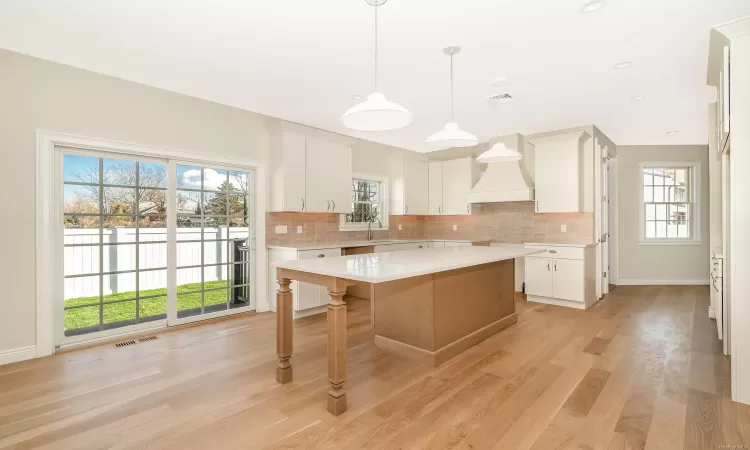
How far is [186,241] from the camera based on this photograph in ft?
13.5

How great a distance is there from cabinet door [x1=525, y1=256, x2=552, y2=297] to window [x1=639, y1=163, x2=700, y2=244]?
9.17 ft

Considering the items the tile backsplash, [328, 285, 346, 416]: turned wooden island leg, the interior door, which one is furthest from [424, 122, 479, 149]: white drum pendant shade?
the interior door

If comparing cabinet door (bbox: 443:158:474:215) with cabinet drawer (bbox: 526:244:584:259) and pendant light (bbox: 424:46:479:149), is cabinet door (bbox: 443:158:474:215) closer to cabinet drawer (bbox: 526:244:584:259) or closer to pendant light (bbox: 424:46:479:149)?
cabinet drawer (bbox: 526:244:584:259)

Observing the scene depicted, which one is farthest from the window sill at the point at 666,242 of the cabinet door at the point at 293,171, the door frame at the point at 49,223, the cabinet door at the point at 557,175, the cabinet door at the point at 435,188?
the door frame at the point at 49,223

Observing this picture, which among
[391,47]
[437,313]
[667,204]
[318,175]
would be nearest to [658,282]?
[667,204]

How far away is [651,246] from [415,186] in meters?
4.32

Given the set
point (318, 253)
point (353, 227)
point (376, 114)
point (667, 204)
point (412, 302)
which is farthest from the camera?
point (667, 204)

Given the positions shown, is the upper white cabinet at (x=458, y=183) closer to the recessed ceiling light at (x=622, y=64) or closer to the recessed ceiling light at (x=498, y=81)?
the recessed ceiling light at (x=498, y=81)

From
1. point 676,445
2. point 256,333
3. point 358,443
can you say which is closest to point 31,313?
point 256,333

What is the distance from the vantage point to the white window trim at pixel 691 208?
20.7 feet

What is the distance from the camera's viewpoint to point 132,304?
3.78m

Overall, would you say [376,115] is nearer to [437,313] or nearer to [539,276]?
[437,313]

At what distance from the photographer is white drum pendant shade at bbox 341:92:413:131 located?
6.93ft

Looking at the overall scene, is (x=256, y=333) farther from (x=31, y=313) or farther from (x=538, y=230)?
(x=538, y=230)
